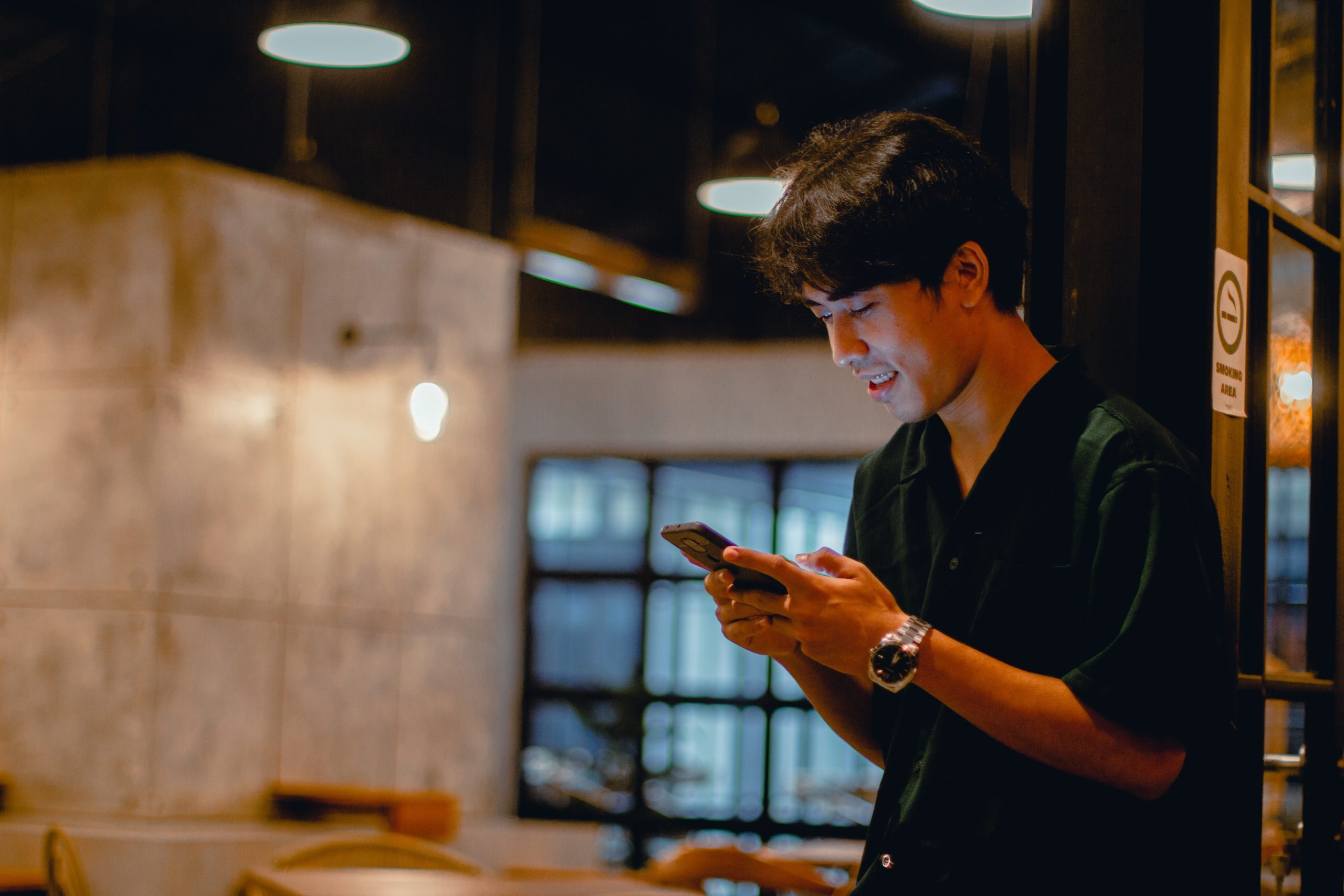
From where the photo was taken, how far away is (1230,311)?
1898 millimetres

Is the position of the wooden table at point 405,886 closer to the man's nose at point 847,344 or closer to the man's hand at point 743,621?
the man's hand at point 743,621

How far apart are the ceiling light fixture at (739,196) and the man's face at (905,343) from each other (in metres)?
5.93

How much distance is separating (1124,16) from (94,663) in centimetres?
528

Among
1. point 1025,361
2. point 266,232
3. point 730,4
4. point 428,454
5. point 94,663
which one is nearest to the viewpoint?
point 1025,361

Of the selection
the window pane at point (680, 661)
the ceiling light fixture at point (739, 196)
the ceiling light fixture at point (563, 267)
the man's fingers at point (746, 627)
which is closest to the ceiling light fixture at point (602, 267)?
the ceiling light fixture at point (563, 267)

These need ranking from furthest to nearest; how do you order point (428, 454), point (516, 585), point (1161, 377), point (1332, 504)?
point (516, 585)
point (428, 454)
point (1332, 504)
point (1161, 377)

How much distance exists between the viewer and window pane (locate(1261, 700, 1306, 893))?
6.79ft

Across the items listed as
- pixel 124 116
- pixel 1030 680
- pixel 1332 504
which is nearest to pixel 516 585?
pixel 124 116

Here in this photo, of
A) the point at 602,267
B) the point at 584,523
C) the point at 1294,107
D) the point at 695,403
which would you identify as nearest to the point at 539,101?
the point at 695,403

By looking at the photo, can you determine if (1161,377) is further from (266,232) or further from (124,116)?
(124,116)

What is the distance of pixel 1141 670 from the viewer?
1.38 m

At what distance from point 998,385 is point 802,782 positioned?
29.1ft

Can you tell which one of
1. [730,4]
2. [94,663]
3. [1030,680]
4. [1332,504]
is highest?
[730,4]

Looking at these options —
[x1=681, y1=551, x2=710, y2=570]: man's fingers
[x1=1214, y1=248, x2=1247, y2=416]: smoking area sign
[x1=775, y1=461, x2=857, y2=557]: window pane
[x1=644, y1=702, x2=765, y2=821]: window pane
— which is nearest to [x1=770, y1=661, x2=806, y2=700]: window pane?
[x1=644, y1=702, x2=765, y2=821]: window pane
